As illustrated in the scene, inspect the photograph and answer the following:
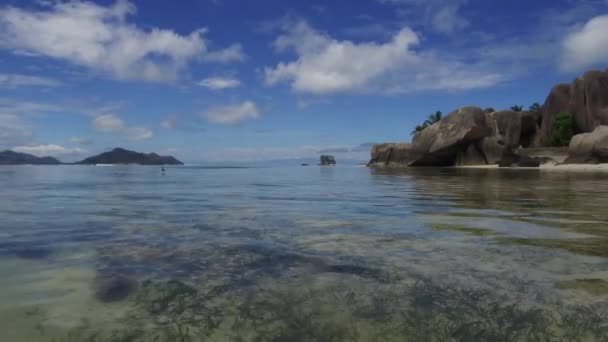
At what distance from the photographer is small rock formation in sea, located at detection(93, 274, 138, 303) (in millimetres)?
3648

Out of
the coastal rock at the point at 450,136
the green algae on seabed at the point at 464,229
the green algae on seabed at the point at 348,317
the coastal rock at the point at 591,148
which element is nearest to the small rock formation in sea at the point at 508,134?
the coastal rock at the point at 450,136

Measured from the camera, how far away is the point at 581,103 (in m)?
59.5

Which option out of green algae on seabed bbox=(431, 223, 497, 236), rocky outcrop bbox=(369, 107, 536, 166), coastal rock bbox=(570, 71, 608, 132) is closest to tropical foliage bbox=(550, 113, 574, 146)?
coastal rock bbox=(570, 71, 608, 132)

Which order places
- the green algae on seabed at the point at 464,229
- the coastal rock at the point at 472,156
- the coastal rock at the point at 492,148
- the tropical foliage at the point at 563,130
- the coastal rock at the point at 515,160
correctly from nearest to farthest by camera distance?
the green algae on seabed at the point at 464,229 → the coastal rock at the point at 515,160 → the coastal rock at the point at 492,148 → the coastal rock at the point at 472,156 → the tropical foliage at the point at 563,130

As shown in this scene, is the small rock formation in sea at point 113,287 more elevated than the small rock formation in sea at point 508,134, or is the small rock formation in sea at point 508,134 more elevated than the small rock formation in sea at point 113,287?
the small rock formation in sea at point 508,134

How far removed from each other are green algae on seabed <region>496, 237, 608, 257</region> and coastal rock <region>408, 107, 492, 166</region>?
162 ft

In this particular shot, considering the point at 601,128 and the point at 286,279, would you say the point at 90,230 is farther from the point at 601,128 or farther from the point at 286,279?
the point at 601,128

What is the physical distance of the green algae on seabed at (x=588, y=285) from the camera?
12.1 ft

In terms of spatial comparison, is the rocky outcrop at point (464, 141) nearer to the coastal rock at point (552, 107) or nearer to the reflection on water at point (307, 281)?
the coastal rock at point (552, 107)

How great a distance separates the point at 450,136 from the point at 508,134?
14674mm

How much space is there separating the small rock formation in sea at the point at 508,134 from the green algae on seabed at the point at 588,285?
44.0 meters

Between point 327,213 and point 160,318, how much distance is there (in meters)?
6.56

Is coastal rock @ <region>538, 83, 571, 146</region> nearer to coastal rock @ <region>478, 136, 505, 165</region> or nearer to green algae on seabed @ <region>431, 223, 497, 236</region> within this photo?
coastal rock @ <region>478, 136, 505, 165</region>

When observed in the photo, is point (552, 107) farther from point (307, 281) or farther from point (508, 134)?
point (307, 281)
